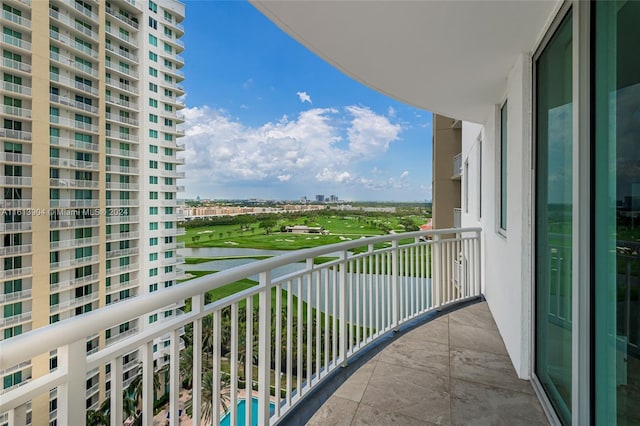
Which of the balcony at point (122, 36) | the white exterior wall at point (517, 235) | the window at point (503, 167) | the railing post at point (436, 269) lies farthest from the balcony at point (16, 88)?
the window at point (503, 167)

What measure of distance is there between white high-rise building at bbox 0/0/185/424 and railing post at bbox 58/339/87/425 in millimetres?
400

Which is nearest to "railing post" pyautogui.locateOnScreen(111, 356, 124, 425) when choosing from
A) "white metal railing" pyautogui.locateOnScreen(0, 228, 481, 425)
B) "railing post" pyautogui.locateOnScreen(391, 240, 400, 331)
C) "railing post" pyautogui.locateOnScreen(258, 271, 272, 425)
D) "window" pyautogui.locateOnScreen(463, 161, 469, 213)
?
"white metal railing" pyautogui.locateOnScreen(0, 228, 481, 425)

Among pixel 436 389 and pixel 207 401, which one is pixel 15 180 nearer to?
pixel 207 401

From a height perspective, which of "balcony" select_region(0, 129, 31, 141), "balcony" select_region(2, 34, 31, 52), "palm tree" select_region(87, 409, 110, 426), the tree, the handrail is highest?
"balcony" select_region(2, 34, 31, 52)

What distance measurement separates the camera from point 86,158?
2.63m

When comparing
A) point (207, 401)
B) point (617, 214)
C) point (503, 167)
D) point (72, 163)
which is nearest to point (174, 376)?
point (207, 401)

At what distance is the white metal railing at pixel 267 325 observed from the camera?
0.78 m

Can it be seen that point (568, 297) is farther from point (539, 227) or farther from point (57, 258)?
point (57, 258)

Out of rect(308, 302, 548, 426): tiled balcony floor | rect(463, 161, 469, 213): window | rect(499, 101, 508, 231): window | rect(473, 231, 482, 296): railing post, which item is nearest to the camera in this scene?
rect(308, 302, 548, 426): tiled balcony floor

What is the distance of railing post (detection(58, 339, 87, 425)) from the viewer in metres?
0.77

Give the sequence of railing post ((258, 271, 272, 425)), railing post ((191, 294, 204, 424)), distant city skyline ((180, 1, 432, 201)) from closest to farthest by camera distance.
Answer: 1. railing post ((191, 294, 204, 424))
2. railing post ((258, 271, 272, 425))
3. distant city skyline ((180, 1, 432, 201))

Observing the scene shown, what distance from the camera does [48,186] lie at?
2322 mm

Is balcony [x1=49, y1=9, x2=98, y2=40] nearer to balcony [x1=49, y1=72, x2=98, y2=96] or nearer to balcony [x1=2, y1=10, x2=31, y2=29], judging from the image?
balcony [x1=2, y1=10, x2=31, y2=29]

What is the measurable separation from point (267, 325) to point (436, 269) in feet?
8.75
